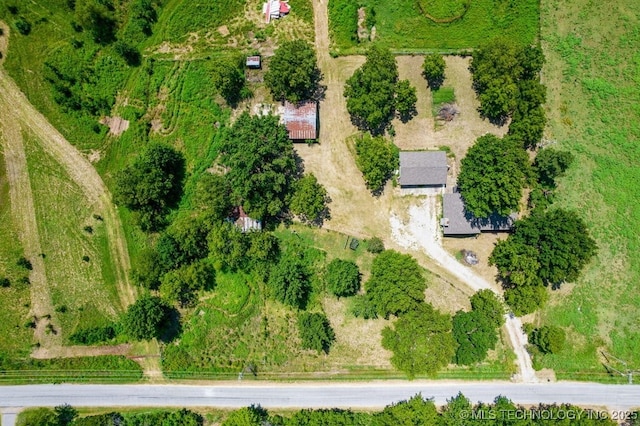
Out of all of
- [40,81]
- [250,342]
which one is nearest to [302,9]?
[40,81]

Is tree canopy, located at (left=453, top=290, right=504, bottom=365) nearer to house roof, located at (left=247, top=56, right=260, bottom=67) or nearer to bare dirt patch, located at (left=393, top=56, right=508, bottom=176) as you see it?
bare dirt patch, located at (left=393, top=56, right=508, bottom=176)

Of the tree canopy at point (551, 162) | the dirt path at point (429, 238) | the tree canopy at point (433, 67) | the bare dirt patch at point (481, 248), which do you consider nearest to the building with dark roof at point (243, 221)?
the dirt path at point (429, 238)

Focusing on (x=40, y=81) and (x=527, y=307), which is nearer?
(x=527, y=307)

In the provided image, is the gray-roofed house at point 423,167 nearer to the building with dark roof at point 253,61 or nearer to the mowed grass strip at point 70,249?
the building with dark roof at point 253,61

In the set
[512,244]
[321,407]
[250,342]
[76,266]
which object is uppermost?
[512,244]

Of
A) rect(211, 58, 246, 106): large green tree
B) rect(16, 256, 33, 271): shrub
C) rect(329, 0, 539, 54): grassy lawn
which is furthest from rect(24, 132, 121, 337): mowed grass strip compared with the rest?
rect(329, 0, 539, 54): grassy lawn

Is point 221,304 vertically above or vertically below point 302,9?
below

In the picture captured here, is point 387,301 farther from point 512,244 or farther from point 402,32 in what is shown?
point 402,32
